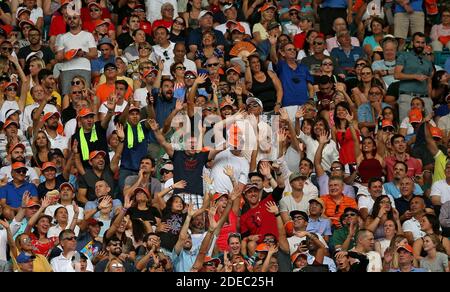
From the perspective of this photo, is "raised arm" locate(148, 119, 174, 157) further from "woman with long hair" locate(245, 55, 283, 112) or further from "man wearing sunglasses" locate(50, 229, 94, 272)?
"man wearing sunglasses" locate(50, 229, 94, 272)

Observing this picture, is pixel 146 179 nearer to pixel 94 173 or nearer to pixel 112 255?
pixel 94 173

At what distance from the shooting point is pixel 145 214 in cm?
2834

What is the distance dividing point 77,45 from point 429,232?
6.55 metres

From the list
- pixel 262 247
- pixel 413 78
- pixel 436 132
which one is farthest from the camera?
pixel 413 78

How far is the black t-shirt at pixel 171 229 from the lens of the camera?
1093 inches

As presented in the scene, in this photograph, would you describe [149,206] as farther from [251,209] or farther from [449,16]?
[449,16]

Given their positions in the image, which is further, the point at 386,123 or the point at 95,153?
the point at 386,123

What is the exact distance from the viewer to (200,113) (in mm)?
30141

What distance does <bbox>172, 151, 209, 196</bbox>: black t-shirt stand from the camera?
29.0m

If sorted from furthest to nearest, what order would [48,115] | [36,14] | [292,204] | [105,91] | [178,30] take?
[36,14]
[178,30]
[105,91]
[48,115]
[292,204]

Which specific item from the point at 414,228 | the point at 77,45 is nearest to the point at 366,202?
the point at 414,228

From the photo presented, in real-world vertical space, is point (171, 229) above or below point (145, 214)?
below

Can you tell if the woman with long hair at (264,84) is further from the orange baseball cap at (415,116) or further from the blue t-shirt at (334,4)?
the blue t-shirt at (334,4)
